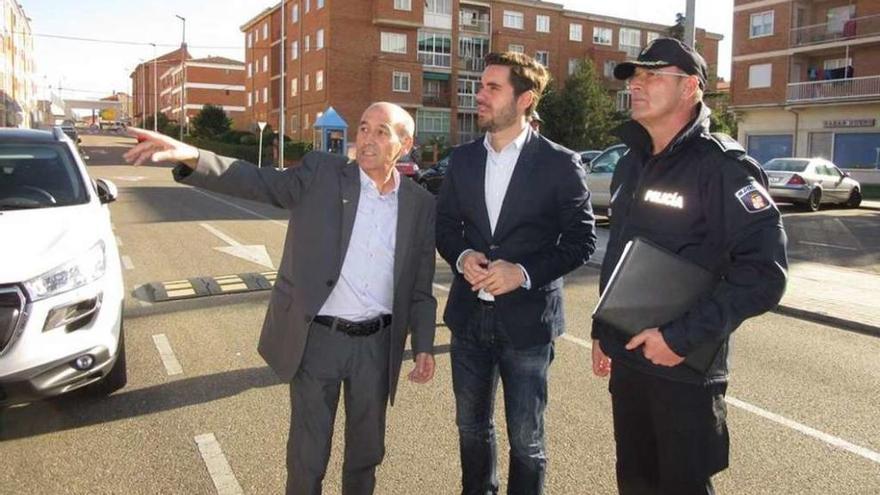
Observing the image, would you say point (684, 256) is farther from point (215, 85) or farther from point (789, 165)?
point (215, 85)

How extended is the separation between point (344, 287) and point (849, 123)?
4160 cm

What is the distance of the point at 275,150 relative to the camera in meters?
43.5

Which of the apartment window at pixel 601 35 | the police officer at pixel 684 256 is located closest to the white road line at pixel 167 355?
the police officer at pixel 684 256

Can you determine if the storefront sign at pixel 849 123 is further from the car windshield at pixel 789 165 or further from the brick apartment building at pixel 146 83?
the brick apartment building at pixel 146 83

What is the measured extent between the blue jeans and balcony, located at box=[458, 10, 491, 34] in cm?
5431

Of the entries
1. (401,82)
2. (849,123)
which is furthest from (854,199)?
(401,82)

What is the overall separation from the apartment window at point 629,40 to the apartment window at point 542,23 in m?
8.31

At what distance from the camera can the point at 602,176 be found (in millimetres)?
16281

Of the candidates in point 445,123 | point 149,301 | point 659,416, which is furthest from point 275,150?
point 659,416

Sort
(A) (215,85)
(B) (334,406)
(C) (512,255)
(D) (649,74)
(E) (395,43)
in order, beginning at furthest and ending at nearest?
(A) (215,85)
(E) (395,43)
(C) (512,255)
(B) (334,406)
(D) (649,74)

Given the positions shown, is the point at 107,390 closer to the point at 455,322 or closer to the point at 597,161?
the point at 455,322

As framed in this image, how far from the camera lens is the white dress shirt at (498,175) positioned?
3.12 metres

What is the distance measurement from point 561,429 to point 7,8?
73.3 m

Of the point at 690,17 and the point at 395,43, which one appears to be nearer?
the point at 690,17
